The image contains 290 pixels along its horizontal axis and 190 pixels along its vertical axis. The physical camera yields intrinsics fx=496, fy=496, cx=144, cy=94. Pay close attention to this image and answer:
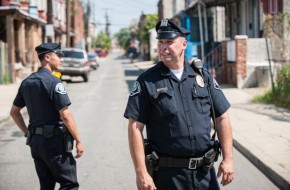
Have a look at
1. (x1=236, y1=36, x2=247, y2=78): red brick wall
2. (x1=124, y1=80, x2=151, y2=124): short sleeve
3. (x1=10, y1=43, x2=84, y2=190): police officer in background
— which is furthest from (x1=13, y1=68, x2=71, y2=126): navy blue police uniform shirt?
(x1=236, y1=36, x2=247, y2=78): red brick wall

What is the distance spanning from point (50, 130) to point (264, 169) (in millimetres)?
3669

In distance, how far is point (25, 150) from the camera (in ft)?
30.2

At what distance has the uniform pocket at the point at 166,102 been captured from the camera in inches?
145

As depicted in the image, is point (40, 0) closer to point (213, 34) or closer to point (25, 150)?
point (213, 34)

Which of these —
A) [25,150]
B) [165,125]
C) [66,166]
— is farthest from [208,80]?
[25,150]

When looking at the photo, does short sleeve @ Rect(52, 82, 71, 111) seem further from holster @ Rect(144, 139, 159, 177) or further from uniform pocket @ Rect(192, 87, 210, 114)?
uniform pocket @ Rect(192, 87, 210, 114)

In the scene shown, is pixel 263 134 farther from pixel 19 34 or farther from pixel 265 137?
pixel 19 34

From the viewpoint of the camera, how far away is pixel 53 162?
15.4 ft

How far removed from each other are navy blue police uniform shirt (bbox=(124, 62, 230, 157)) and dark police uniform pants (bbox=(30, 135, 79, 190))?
4.18 feet

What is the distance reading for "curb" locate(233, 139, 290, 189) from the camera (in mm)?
6344

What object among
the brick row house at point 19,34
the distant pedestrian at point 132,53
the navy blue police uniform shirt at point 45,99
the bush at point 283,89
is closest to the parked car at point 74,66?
the brick row house at point 19,34

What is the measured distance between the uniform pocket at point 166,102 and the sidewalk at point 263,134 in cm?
309

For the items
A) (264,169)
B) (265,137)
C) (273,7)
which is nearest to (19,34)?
(273,7)

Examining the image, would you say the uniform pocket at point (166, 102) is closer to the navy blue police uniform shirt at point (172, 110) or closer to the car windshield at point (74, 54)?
the navy blue police uniform shirt at point (172, 110)
